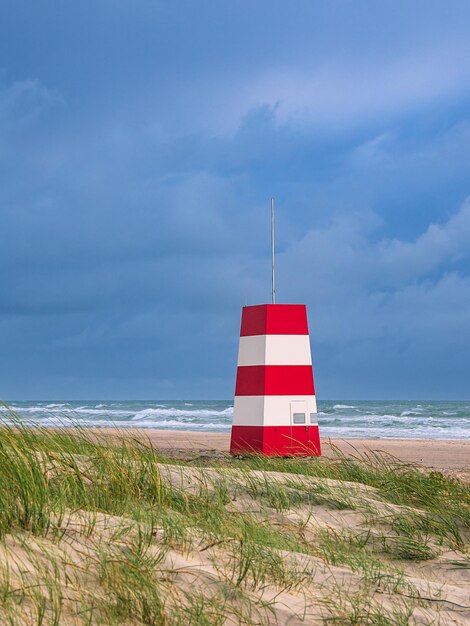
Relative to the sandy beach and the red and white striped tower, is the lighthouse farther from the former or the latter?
the sandy beach

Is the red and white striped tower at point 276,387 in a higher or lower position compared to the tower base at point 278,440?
higher

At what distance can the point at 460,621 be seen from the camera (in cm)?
308

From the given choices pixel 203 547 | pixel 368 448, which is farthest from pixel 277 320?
pixel 203 547

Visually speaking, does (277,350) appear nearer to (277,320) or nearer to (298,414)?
(277,320)

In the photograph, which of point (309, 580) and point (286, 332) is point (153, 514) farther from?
point (286, 332)

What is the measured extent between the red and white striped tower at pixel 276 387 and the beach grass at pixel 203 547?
216 centimetres

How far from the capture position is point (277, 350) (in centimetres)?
766

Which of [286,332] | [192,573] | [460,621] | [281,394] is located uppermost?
[286,332]

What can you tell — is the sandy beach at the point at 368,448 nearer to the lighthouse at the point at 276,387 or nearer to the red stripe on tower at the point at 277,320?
the lighthouse at the point at 276,387

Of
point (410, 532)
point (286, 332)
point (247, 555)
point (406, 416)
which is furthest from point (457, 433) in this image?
point (247, 555)

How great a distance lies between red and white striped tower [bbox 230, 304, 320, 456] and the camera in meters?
7.54

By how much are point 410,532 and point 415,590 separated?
4.34 ft

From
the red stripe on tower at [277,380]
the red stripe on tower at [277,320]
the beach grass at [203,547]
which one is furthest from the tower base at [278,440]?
the beach grass at [203,547]

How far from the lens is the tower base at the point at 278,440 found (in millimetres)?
7480
